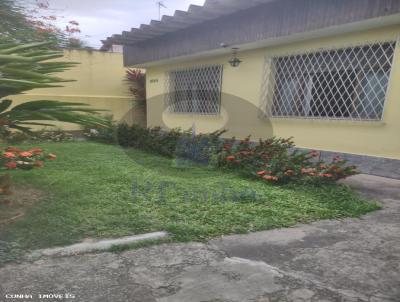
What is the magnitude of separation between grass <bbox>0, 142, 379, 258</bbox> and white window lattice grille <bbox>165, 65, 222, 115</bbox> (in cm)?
305

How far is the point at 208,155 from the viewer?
230 inches

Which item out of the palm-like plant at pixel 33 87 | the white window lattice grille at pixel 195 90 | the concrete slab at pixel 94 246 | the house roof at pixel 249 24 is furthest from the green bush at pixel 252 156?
the palm-like plant at pixel 33 87

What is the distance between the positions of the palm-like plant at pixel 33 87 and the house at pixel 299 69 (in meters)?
3.82

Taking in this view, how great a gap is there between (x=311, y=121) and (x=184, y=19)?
3461 mm

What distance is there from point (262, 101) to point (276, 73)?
0.62 m

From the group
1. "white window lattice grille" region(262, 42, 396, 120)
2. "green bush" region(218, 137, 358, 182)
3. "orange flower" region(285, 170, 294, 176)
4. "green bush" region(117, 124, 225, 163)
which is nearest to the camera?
"green bush" region(218, 137, 358, 182)

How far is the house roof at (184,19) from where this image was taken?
18.6 feet

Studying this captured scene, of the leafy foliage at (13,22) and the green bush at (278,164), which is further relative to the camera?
the leafy foliage at (13,22)

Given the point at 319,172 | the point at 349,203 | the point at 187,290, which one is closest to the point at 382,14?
the point at 319,172

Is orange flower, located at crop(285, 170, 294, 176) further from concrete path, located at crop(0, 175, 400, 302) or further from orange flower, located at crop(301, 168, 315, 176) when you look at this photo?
concrete path, located at crop(0, 175, 400, 302)

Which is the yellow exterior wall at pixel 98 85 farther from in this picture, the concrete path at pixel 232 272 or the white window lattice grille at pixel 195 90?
the concrete path at pixel 232 272

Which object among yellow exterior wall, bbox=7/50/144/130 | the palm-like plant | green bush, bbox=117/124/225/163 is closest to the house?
green bush, bbox=117/124/225/163

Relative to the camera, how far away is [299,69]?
5.82 m

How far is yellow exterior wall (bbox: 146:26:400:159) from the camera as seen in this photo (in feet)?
15.0
